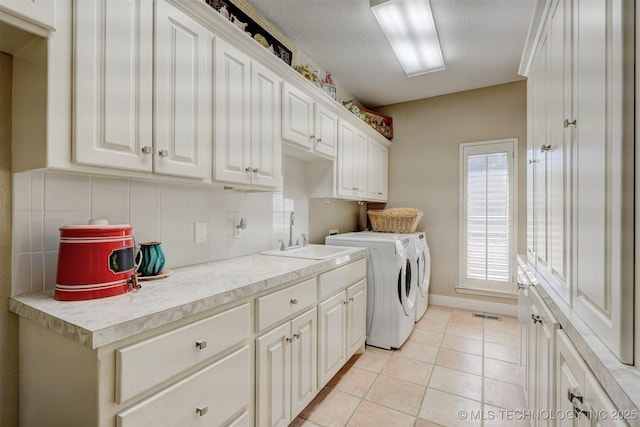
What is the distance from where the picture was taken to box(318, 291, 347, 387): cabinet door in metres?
1.93

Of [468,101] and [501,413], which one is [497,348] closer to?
[501,413]

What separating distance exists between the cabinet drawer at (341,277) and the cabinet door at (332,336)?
0.06 metres

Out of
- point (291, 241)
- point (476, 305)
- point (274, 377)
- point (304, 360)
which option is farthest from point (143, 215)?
point (476, 305)

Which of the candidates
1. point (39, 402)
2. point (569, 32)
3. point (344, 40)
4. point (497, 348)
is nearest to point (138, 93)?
point (39, 402)

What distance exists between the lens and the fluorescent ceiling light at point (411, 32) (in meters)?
2.14

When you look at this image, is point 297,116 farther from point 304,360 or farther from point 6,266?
point 6,266

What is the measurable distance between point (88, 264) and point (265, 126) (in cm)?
118

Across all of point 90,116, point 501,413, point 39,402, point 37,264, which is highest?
point 90,116

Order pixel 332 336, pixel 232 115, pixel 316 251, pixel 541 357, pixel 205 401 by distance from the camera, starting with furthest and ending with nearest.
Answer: pixel 316 251 → pixel 332 336 → pixel 232 115 → pixel 541 357 → pixel 205 401

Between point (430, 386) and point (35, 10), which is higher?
point (35, 10)

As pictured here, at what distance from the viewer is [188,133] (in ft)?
4.70

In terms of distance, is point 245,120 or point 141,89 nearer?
point 141,89

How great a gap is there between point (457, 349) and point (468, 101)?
2808mm

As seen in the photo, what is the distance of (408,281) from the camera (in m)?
3.01
